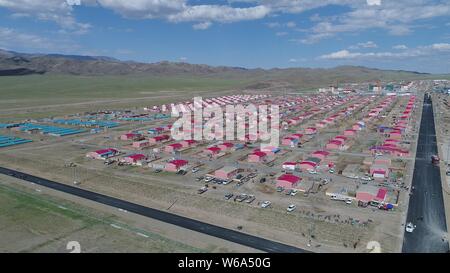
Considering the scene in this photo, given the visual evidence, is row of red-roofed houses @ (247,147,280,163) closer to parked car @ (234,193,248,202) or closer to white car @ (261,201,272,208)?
parked car @ (234,193,248,202)

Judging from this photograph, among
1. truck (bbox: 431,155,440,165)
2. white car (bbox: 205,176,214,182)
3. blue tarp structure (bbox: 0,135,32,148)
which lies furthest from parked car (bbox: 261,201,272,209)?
blue tarp structure (bbox: 0,135,32,148)

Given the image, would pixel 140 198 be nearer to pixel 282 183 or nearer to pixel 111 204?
pixel 111 204

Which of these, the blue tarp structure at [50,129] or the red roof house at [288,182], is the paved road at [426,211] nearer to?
the red roof house at [288,182]

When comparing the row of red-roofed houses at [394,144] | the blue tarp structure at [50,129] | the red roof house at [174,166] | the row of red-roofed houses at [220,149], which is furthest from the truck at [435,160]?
the blue tarp structure at [50,129]

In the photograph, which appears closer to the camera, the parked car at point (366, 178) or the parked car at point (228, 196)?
the parked car at point (228, 196)

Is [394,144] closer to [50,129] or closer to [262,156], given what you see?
[262,156]
